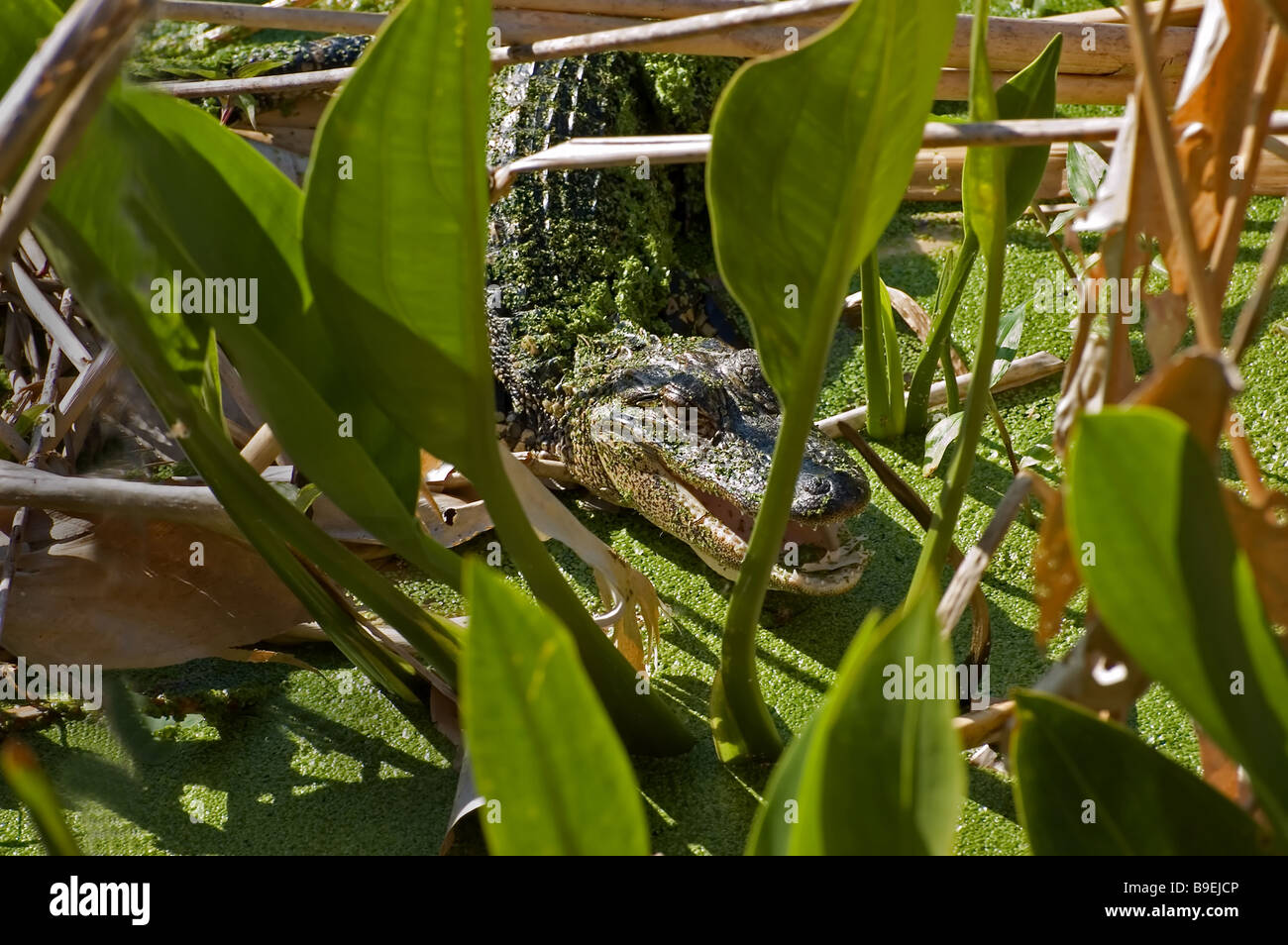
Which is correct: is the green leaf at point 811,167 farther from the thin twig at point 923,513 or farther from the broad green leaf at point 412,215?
the thin twig at point 923,513

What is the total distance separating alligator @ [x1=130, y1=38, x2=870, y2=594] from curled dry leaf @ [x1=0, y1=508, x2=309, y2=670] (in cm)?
89

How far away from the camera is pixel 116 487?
4.59ft

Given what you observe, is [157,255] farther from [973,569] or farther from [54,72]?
[973,569]

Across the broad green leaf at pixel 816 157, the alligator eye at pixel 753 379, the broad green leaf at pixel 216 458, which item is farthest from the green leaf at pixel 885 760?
the alligator eye at pixel 753 379

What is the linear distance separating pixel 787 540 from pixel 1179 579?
1.46m

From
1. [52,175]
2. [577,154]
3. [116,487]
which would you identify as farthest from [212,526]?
[52,175]

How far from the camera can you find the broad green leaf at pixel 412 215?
31.6 inches

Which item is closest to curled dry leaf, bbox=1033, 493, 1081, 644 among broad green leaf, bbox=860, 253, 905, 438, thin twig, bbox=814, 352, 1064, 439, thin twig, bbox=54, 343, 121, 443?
broad green leaf, bbox=860, 253, 905, 438

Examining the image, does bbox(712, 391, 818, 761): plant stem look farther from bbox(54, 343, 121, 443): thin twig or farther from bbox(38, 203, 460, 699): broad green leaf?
bbox(54, 343, 121, 443): thin twig

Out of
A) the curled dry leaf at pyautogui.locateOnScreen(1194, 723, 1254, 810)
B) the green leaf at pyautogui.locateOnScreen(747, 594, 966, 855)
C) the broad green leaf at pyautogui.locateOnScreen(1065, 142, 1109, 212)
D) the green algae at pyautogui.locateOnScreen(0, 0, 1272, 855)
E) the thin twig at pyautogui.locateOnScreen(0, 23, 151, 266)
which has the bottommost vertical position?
the green algae at pyautogui.locateOnScreen(0, 0, 1272, 855)

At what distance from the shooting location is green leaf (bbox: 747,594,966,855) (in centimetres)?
53

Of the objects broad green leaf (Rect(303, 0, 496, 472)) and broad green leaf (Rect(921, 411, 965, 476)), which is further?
broad green leaf (Rect(921, 411, 965, 476))

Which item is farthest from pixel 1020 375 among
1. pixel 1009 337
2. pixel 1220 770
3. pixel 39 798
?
pixel 39 798
